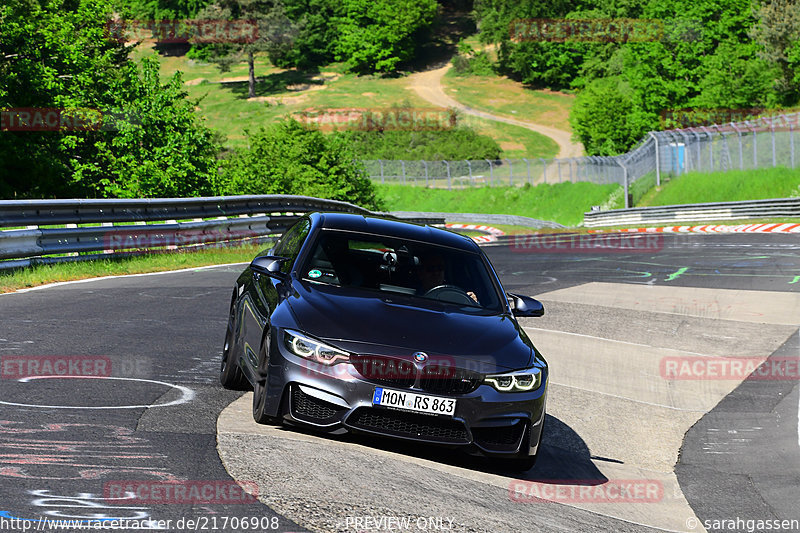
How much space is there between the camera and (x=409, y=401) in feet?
→ 20.7

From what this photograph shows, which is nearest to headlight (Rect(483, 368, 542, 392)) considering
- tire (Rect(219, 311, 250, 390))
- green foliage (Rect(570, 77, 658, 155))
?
tire (Rect(219, 311, 250, 390))

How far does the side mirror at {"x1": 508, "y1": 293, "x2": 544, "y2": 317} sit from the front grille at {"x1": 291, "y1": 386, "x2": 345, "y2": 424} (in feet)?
6.55

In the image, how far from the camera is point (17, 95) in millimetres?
31297

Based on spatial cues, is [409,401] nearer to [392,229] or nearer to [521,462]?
[521,462]

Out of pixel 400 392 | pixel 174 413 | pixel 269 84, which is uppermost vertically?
pixel 400 392

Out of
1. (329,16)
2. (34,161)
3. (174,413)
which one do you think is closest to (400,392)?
(174,413)

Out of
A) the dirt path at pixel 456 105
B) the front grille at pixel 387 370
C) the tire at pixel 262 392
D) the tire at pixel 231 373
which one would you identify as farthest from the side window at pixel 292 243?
the dirt path at pixel 456 105

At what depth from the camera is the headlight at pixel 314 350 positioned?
6.37m

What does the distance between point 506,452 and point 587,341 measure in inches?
231

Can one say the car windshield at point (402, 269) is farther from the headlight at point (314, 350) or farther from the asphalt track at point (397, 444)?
the asphalt track at point (397, 444)

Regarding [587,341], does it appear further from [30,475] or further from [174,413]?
[30,475]

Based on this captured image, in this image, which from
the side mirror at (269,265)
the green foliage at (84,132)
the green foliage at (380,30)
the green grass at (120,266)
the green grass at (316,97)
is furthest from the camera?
the green foliage at (380,30)

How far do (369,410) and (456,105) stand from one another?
11842cm

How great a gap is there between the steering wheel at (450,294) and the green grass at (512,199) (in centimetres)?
5550
